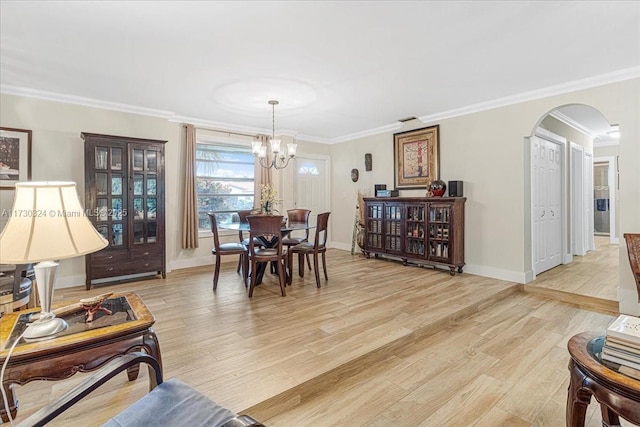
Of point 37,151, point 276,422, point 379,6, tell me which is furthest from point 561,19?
point 37,151

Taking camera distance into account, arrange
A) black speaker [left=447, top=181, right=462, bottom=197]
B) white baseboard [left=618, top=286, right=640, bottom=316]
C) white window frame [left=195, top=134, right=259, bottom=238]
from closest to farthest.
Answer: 1. white baseboard [left=618, top=286, right=640, bottom=316]
2. black speaker [left=447, top=181, right=462, bottom=197]
3. white window frame [left=195, top=134, right=259, bottom=238]

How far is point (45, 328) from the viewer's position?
4.80ft

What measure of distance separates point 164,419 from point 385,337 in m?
1.86

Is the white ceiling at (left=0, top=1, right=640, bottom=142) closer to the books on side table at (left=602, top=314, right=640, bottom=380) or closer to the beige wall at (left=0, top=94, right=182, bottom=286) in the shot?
the beige wall at (left=0, top=94, right=182, bottom=286)

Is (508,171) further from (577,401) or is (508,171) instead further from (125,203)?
(125,203)

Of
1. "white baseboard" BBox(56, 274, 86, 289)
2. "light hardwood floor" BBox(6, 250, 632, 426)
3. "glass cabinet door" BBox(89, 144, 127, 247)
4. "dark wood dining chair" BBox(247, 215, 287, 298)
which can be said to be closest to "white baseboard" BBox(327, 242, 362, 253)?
"light hardwood floor" BBox(6, 250, 632, 426)

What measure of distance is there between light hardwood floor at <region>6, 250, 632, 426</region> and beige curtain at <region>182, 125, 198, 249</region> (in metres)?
1.24

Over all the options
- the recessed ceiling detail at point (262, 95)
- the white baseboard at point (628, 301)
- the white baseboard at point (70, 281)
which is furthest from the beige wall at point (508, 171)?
the white baseboard at point (70, 281)

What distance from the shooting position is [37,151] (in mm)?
4004

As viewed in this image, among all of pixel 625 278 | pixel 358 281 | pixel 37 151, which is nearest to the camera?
pixel 625 278

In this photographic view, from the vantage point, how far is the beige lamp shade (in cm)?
118

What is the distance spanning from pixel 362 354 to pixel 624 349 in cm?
150

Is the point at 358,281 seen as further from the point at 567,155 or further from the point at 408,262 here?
the point at 567,155

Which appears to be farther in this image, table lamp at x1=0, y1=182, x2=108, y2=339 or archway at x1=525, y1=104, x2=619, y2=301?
archway at x1=525, y1=104, x2=619, y2=301
